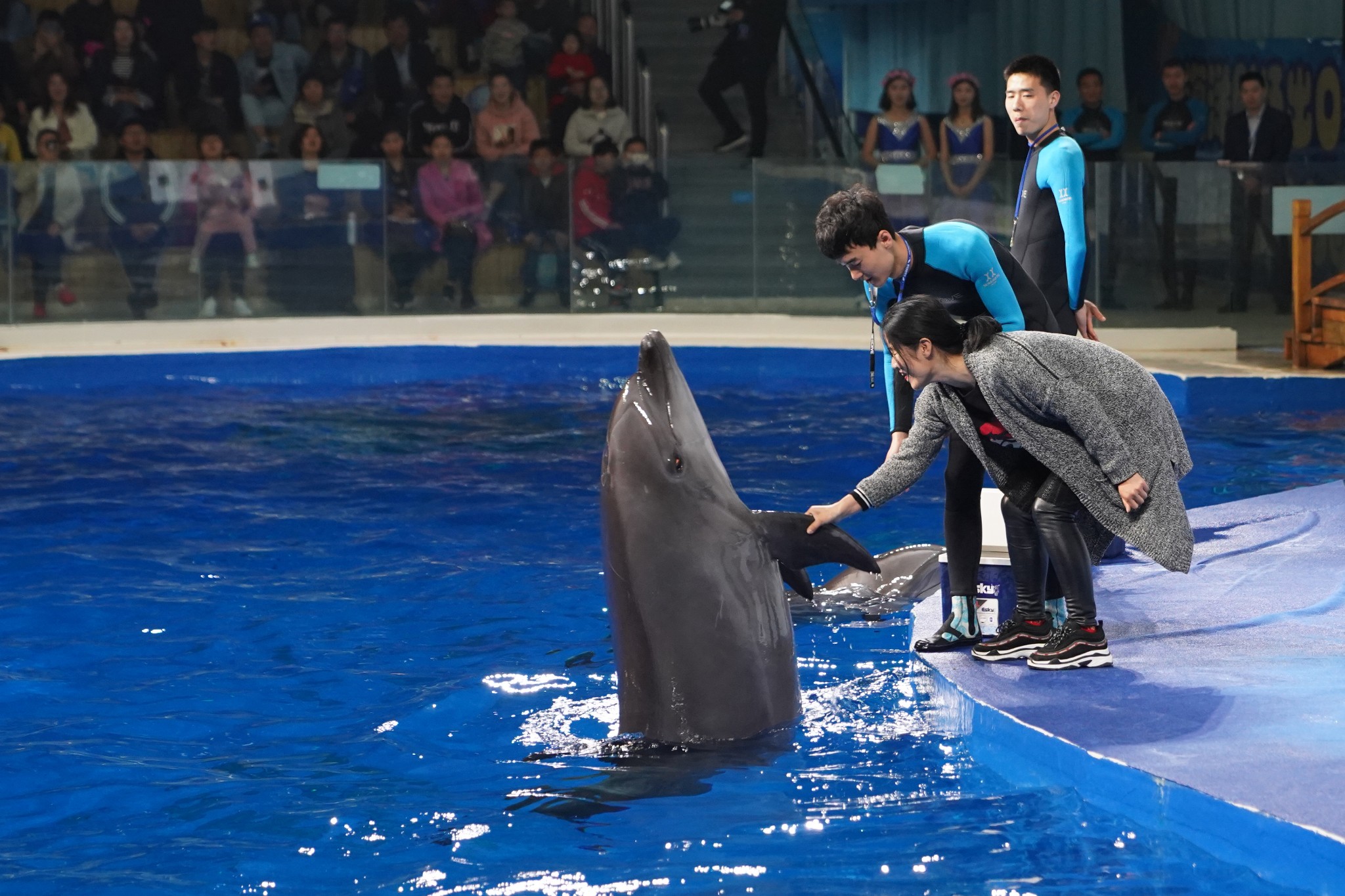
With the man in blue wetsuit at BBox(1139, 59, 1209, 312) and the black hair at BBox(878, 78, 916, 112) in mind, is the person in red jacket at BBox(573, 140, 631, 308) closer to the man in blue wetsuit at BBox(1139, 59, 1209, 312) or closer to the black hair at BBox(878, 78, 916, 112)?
the black hair at BBox(878, 78, 916, 112)

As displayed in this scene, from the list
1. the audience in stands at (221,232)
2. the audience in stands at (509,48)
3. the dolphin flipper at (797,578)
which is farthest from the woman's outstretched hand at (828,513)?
the audience in stands at (509,48)

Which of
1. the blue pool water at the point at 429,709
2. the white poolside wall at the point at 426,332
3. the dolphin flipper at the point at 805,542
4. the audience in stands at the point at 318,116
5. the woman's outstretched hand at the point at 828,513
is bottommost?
the blue pool water at the point at 429,709

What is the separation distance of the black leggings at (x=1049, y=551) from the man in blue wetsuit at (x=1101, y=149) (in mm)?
9417

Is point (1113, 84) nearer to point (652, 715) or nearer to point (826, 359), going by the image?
point (826, 359)

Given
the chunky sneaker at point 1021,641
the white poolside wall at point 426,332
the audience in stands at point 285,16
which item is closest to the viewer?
the chunky sneaker at point 1021,641

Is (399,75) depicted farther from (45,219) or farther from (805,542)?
(805,542)

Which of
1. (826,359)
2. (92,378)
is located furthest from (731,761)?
(92,378)

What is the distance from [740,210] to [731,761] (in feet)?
35.7

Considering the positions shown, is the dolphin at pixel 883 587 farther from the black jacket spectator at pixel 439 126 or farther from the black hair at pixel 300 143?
the black hair at pixel 300 143

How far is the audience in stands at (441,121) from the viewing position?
16.1 metres

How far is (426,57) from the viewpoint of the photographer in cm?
1727

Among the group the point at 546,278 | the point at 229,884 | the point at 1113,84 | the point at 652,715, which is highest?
the point at 1113,84

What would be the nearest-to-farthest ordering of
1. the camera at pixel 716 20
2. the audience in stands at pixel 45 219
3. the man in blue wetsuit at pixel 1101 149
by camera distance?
the man in blue wetsuit at pixel 1101 149, the audience in stands at pixel 45 219, the camera at pixel 716 20

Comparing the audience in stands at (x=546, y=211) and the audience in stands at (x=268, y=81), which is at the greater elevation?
the audience in stands at (x=268, y=81)
